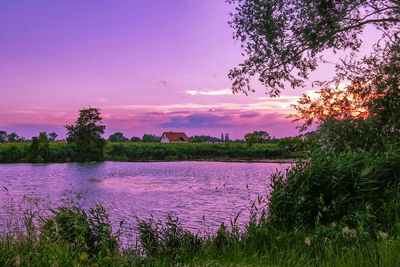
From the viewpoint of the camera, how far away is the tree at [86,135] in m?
43.5

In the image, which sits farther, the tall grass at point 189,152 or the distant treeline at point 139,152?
the tall grass at point 189,152

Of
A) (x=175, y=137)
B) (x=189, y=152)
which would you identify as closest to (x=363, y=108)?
(x=189, y=152)

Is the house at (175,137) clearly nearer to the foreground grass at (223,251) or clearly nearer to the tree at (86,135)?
the tree at (86,135)

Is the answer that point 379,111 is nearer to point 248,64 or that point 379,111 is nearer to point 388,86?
point 388,86

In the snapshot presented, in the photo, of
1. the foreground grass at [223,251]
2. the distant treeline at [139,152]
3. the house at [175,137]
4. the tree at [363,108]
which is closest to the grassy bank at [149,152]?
the distant treeline at [139,152]

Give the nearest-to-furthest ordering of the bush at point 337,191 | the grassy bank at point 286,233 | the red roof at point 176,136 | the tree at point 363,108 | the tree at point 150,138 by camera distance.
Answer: the grassy bank at point 286,233 < the bush at point 337,191 < the tree at point 363,108 < the red roof at point 176,136 < the tree at point 150,138

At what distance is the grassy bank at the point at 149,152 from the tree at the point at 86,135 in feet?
4.30

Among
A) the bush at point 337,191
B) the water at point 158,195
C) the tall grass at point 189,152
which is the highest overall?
the tall grass at point 189,152

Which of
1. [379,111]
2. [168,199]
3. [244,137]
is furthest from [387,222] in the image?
[244,137]

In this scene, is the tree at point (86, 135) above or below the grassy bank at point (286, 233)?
above

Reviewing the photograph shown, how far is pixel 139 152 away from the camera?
169 feet

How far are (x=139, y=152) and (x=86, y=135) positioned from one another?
31.5 feet

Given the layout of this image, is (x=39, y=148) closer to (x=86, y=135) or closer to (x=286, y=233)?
(x=86, y=135)

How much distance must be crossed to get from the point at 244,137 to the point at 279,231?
2106 inches
